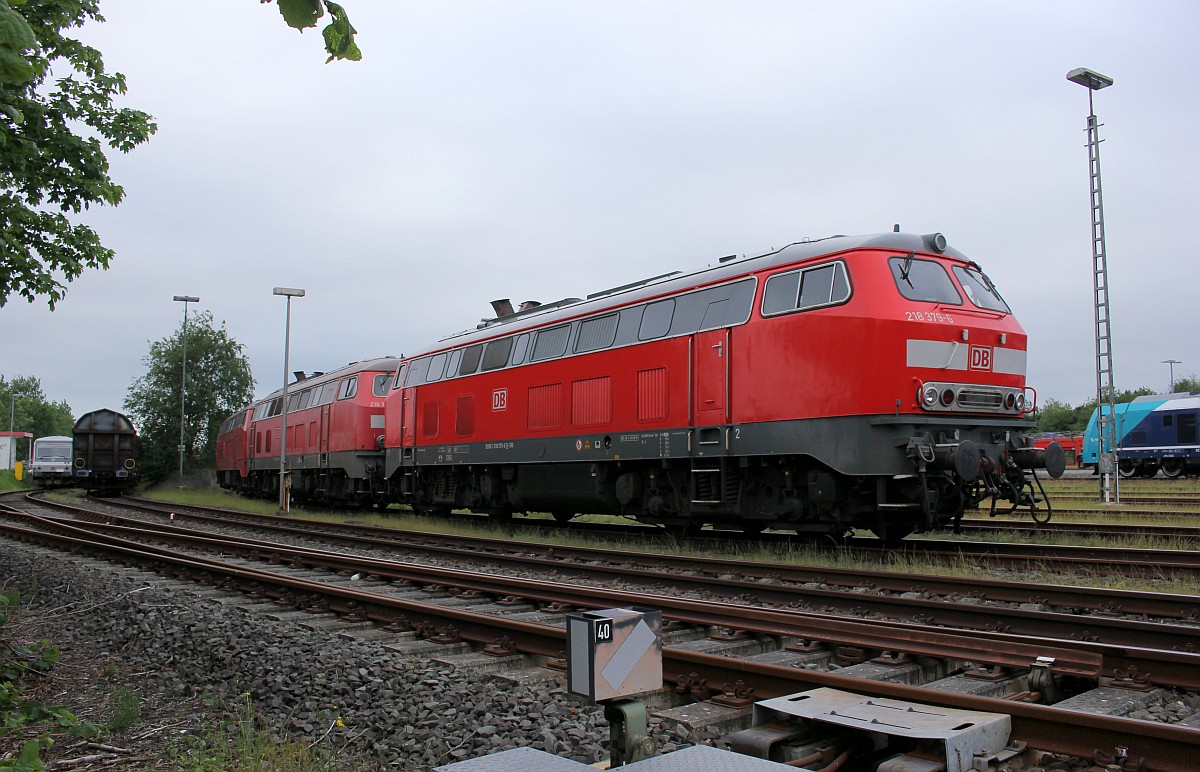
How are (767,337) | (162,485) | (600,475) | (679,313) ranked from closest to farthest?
(767,337)
(679,313)
(600,475)
(162,485)

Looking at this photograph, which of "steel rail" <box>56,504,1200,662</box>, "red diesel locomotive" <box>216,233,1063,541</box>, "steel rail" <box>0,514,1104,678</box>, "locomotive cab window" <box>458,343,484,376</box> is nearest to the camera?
"steel rail" <box>0,514,1104,678</box>

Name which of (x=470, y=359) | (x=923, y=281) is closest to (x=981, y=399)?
(x=923, y=281)

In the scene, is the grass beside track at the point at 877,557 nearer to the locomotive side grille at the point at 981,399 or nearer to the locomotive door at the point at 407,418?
the locomotive side grille at the point at 981,399

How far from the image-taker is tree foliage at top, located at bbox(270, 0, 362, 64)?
2602mm

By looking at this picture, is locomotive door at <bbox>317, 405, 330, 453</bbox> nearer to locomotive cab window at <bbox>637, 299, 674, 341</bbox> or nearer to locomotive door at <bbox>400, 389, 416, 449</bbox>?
locomotive door at <bbox>400, 389, 416, 449</bbox>

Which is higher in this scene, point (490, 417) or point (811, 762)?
point (490, 417)

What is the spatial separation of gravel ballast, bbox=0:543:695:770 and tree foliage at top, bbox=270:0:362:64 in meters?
3.12

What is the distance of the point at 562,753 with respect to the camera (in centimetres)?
417

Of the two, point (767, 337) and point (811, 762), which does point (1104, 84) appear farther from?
point (811, 762)

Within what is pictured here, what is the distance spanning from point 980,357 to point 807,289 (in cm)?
215

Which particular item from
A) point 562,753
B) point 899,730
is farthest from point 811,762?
point 562,753

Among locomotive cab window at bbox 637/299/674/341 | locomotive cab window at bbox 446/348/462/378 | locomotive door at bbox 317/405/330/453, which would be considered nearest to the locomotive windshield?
locomotive cab window at bbox 637/299/674/341

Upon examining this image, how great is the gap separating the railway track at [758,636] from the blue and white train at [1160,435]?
28.8m

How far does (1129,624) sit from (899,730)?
3258 millimetres
